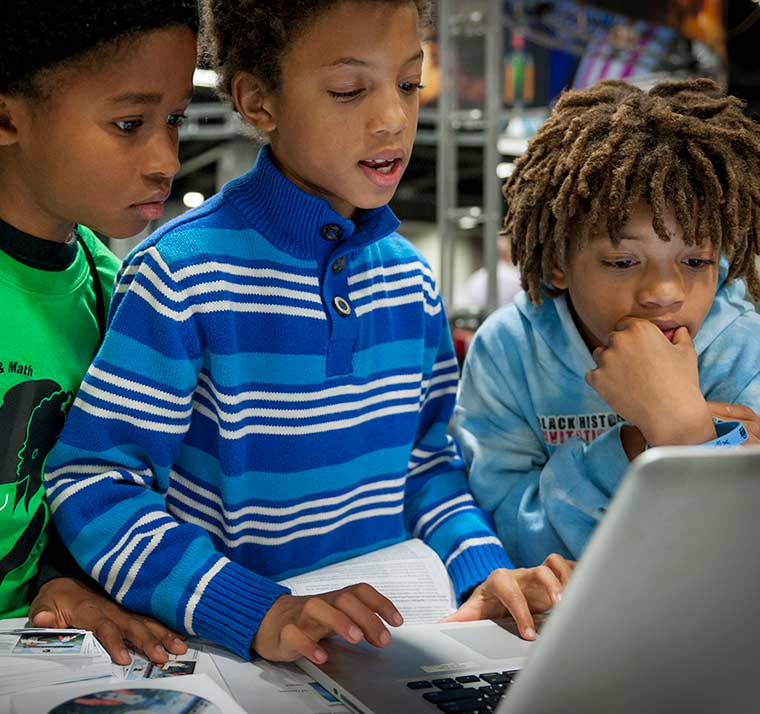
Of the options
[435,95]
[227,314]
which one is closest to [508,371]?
[227,314]

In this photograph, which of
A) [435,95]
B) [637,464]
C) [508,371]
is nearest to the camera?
[637,464]

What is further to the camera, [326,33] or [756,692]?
[326,33]

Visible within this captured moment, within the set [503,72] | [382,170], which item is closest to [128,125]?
[382,170]

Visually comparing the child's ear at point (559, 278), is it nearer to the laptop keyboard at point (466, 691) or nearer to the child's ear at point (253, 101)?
the child's ear at point (253, 101)

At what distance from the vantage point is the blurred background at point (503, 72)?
4.68 m

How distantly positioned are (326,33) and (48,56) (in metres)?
0.29

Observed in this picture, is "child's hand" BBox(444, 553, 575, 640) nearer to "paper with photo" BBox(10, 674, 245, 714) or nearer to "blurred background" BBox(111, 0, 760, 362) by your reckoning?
"paper with photo" BBox(10, 674, 245, 714)

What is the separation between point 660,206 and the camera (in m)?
1.10

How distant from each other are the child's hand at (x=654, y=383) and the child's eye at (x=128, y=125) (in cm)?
57

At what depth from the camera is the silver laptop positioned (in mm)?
487

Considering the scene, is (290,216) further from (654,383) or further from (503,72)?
(503,72)

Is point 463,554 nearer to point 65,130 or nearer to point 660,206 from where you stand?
point 660,206

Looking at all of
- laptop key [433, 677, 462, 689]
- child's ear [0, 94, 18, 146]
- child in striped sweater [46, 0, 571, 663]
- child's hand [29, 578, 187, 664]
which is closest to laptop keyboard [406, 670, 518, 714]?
laptop key [433, 677, 462, 689]

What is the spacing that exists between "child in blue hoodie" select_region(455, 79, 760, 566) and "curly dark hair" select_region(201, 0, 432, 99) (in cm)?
27
